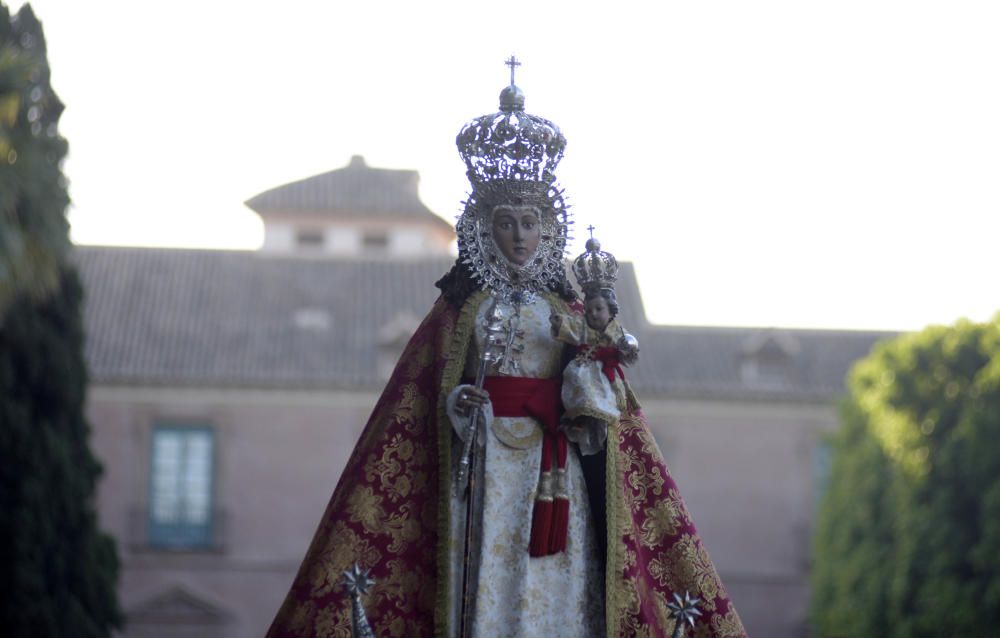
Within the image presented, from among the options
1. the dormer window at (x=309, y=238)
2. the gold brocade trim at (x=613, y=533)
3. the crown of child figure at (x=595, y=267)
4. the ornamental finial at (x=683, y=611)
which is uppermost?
the dormer window at (x=309, y=238)

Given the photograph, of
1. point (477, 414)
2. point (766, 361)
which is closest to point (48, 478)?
point (477, 414)

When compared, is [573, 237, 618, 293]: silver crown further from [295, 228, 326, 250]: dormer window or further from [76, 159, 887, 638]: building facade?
[295, 228, 326, 250]: dormer window

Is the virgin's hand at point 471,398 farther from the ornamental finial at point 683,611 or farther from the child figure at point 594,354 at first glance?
the ornamental finial at point 683,611

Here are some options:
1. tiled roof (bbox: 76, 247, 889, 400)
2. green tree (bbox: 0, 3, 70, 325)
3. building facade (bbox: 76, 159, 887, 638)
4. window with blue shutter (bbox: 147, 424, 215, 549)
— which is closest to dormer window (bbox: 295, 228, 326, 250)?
tiled roof (bbox: 76, 247, 889, 400)

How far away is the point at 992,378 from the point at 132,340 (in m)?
15.8

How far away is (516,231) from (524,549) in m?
1.19

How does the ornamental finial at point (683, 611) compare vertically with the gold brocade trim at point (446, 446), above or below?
below

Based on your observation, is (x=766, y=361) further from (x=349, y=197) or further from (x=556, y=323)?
(x=556, y=323)

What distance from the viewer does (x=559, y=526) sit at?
7.18 metres

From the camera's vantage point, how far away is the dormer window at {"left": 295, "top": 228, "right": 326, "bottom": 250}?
146 feet

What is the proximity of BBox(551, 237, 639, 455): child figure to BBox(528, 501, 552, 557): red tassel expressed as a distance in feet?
0.97

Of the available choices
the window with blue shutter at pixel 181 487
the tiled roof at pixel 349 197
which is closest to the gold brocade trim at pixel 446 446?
the window with blue shutter at pixel 181 487

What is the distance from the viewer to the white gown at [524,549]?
23.3ft

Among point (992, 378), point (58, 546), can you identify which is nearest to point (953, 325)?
point (992, 378)
